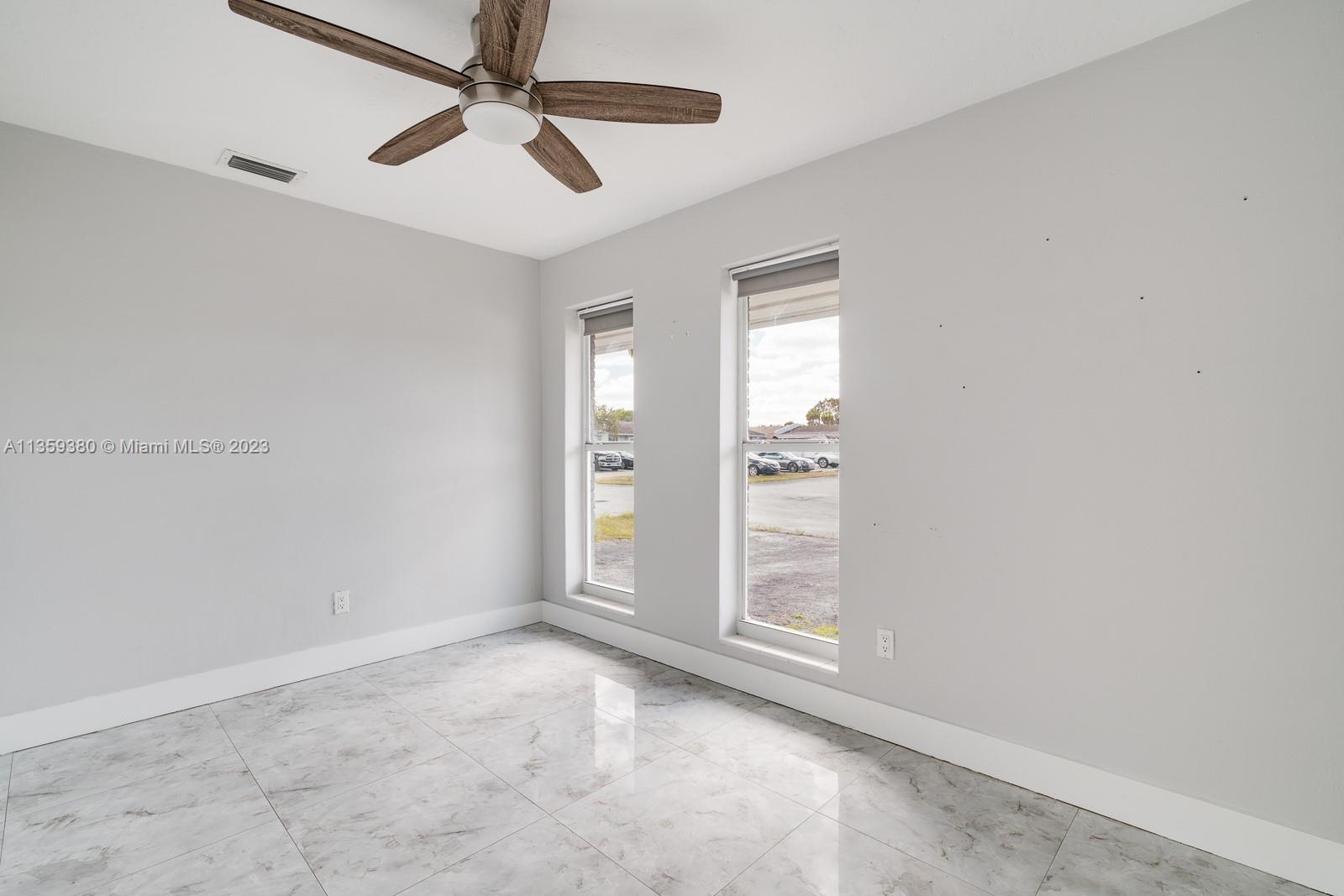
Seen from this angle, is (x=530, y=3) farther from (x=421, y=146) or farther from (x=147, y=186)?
(x=147, y=186)

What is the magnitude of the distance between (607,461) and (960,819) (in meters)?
2.76

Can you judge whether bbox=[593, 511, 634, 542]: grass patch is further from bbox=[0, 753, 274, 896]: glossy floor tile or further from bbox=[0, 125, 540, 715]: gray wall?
bbox=[0, 753, 274, 896]: glossy floor tile

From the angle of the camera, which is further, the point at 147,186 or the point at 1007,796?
the point at 147,186

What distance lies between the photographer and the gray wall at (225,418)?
8.27 ft

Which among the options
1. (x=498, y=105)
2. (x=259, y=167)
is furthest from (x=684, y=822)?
(x=259, y=167)

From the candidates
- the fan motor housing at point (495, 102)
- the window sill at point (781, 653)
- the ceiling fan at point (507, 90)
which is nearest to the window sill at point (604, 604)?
the window sill at point (781, 653)

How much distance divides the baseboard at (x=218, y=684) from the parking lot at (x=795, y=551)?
6.23 feet

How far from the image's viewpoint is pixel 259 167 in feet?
9.29

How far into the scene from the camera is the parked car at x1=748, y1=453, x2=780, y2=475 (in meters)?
3.16

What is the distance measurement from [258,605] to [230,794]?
3.72 ft

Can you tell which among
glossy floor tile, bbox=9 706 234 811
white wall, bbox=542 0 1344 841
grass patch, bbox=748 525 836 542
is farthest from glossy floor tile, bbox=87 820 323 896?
grass patch, bbox=748 525 836 542

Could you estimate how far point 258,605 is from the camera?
307 centimetres

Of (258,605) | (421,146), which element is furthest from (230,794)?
(421,146)

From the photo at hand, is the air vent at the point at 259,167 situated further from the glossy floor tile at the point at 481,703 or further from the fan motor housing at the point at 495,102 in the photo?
the glossy floor tile at the point at 481,703
